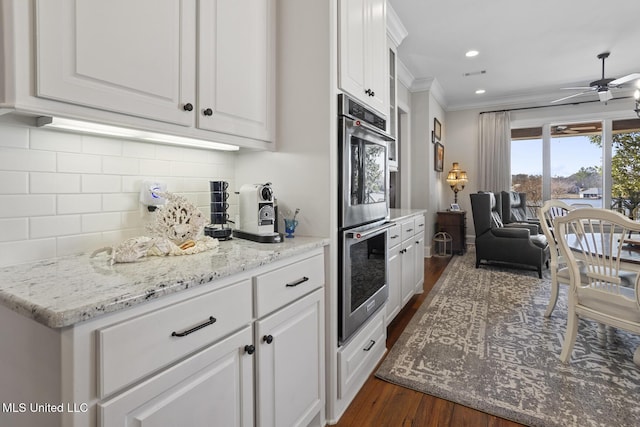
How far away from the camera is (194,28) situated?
4.01ft

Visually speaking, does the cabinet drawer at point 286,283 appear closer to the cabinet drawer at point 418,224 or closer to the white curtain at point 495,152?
the cabinet drawer at point 418,224

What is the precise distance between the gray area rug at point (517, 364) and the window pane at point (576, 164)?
12.1ft

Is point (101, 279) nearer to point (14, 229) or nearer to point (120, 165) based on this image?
point (14, 229)

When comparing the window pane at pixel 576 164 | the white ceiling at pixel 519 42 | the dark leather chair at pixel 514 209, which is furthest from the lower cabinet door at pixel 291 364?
the window pane at pixel 576 164

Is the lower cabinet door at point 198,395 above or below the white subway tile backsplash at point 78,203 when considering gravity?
below

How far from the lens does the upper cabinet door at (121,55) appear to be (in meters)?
0.87

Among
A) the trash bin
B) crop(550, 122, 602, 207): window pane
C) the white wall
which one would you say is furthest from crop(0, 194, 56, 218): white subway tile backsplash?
crop(550, 122, 602, 207): window pane

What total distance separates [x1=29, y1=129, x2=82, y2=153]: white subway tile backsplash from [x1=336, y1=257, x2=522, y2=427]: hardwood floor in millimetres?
1629

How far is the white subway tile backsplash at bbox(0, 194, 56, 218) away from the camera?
1019mm

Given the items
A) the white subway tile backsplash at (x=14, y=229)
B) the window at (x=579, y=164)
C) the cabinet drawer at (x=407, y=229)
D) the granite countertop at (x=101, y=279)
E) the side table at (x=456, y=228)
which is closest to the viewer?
the granite countertop at (x=101, y=279)

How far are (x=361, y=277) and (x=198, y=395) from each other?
1.10m

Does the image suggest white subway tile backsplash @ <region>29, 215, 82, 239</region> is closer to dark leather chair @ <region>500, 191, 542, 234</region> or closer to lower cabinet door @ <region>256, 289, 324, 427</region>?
lower cabinet door @ <region>256, 289, 324, 427</region>

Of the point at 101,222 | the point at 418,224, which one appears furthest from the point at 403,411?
the point at 418,224

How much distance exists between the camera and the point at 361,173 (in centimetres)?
181
